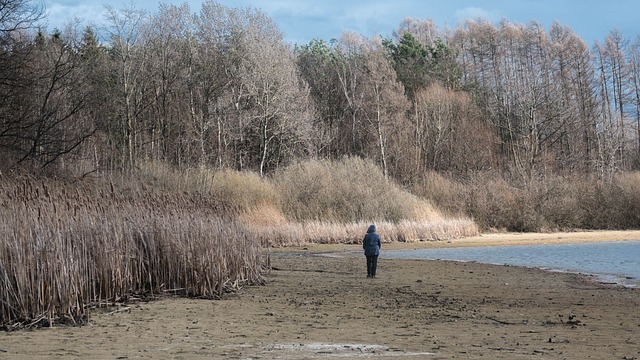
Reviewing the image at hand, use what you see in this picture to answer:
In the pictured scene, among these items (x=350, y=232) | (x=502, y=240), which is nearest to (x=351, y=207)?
(x=350, y=232)

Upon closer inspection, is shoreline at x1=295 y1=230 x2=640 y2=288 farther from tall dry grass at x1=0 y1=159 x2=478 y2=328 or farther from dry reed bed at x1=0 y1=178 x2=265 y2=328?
dry reed bed at x1=0 y1=178 x2=265 y2=328

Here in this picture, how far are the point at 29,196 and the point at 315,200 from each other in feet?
87.7

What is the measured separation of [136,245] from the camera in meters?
14.8

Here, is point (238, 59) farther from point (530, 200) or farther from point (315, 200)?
point (530, 200)

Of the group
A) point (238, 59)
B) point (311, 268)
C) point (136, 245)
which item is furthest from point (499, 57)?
point (136, 245)

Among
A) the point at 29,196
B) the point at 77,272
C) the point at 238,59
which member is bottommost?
the point at 77,272

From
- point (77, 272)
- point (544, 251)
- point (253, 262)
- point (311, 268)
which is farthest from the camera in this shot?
point (544, 251)

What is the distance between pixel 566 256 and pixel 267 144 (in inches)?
1056

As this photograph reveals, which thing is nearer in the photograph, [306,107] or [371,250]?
[371,250]

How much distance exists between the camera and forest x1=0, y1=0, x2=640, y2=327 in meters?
15.3

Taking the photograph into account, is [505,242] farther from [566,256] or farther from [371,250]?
[371,250]

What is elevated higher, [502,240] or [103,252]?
[103,252]

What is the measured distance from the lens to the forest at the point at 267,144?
15266mm

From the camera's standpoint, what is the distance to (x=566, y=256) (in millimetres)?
29156
